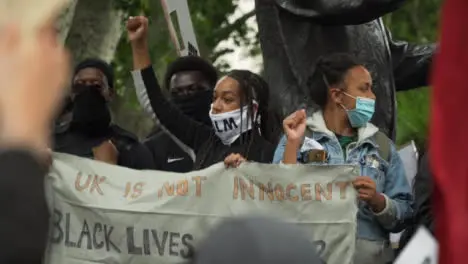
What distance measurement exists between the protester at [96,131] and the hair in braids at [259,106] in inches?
21.9

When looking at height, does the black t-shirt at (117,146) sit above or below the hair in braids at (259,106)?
below

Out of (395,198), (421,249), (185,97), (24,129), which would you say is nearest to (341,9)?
(395,198)

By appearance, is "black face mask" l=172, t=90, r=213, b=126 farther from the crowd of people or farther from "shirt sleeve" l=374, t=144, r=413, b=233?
"shirt sleeve" l=374, t=144, r=413, b=233

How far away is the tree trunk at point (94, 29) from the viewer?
12.6m

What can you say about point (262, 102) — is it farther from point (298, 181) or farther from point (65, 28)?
point (65, 28)

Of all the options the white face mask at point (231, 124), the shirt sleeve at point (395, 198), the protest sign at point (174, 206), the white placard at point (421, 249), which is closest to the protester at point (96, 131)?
the white face mask at point (231, 124)

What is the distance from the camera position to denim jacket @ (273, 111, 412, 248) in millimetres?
5830

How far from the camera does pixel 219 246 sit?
2.48 m

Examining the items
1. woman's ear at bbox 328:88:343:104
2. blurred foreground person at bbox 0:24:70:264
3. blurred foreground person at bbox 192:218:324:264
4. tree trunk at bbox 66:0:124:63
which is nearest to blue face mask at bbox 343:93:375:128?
woman's ear at bbox 328:88:343:104

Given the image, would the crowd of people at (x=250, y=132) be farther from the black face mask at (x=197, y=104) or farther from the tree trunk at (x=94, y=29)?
the tree trunk at (x=94, y=29)

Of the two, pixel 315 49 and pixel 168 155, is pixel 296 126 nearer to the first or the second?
pixel 315 49

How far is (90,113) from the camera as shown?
23.3 ft

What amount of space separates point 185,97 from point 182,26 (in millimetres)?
459

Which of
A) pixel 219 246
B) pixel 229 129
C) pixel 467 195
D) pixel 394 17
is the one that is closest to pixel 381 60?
pixel 229 129
